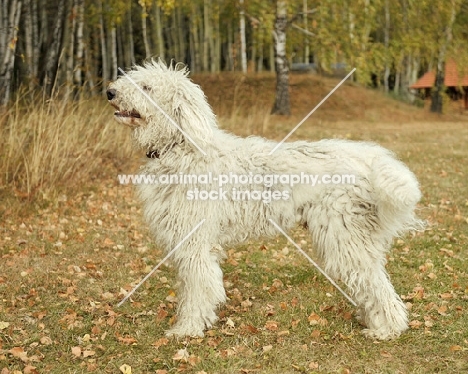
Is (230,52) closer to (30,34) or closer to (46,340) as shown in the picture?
(30,34)

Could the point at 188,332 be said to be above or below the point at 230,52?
above

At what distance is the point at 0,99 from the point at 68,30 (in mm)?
5523

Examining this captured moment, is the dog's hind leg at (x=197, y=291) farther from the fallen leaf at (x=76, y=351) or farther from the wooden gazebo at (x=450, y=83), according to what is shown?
the wooden gazebo at (x=450, y=83)

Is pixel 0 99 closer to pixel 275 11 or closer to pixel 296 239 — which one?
pixel 296 239

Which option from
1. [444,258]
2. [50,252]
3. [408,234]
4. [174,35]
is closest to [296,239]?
[408,234]

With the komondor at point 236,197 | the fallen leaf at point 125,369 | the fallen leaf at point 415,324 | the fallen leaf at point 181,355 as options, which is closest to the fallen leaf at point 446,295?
the fallen leaf at point 415,324

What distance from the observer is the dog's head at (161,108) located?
456cm

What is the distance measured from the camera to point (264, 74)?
25.9 meters

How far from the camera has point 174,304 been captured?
540 cm

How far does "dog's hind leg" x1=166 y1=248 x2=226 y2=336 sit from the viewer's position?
462 centimetres

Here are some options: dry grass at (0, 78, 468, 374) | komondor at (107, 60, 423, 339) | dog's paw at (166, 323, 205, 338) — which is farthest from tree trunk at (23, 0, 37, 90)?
dog's paw at (166, 323, 205, 338)

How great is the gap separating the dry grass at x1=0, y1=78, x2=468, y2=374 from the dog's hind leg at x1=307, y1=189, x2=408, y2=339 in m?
0.19

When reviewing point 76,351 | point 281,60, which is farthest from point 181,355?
point 281,60

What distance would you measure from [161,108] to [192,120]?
249mm
